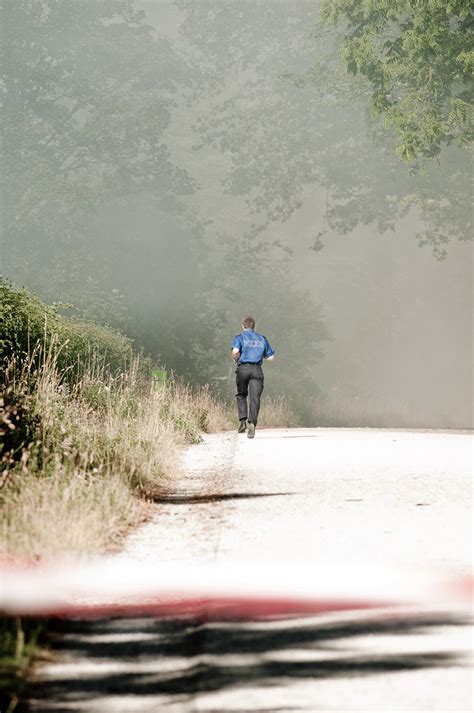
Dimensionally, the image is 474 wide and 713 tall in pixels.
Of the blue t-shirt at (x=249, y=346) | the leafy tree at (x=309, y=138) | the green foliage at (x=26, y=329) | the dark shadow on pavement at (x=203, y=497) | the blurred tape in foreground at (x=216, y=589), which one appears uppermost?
the leafy tree at (x=309, y=138)

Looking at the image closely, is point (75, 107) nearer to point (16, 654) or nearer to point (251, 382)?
point (251, 382)

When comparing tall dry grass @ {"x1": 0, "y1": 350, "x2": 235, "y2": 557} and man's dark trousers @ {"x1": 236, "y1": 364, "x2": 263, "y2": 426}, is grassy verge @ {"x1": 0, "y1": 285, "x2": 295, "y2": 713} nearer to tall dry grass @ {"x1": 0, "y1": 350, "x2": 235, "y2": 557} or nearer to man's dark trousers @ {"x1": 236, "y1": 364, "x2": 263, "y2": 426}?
tall dry grass @ {"x1": 0, "y1": 350, "x2": 235, "y2": 557}

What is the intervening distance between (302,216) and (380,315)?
842 cm

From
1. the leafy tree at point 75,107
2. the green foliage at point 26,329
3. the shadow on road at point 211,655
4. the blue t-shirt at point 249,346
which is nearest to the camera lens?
the shadow on road at point 211,655

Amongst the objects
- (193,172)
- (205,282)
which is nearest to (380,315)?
(193,172)

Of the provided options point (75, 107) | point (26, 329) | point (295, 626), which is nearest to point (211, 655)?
point (295, 626)

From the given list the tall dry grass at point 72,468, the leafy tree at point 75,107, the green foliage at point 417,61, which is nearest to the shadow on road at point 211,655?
the tall dry grass at point 72,468

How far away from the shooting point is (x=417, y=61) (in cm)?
3134

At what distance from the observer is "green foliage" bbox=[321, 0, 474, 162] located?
29938 mm

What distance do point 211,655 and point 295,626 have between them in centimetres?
80

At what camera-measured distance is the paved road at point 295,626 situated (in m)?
5.63

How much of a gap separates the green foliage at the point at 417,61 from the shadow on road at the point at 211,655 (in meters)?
23.8

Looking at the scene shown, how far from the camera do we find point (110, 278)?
162ft

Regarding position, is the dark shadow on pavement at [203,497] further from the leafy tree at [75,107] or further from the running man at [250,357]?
the leafy tree at [75,107]
